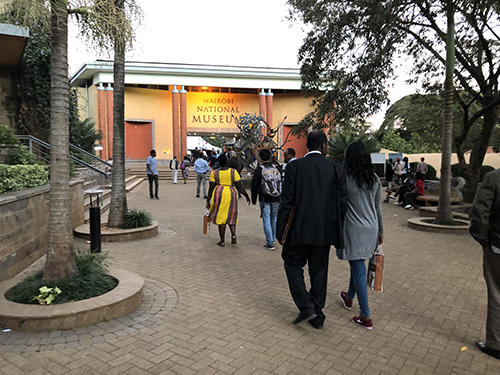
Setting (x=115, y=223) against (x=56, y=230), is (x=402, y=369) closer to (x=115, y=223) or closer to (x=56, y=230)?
(x=56, y=230)

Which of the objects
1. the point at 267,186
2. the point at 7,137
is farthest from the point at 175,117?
the point at 267,186

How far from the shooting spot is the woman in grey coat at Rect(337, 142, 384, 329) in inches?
147

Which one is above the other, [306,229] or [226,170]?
[226,170]

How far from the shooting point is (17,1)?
11.5 feet

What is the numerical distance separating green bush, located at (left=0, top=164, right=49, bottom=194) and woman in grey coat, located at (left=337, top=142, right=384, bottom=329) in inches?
194

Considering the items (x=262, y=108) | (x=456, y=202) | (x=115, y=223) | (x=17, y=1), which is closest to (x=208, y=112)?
(x=262, y=108)

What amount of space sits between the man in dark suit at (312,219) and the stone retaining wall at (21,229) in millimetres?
3408

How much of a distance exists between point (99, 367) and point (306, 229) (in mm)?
2127

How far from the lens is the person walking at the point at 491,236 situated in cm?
318

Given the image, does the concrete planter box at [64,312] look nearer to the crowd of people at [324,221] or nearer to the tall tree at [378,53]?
the crowd of people at [324,221]

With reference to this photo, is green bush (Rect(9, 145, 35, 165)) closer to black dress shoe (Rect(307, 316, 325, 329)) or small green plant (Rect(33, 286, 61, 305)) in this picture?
small green plant (Rect(33, 286, 61, 305))

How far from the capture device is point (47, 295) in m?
3.71

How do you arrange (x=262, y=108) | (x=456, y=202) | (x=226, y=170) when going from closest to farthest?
(x=226, y=170) < (x=456, y=202) < (x=262, y=108)

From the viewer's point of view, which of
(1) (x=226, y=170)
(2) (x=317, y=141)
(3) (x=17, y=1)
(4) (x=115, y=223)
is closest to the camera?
(3) (x=17, y=1)
